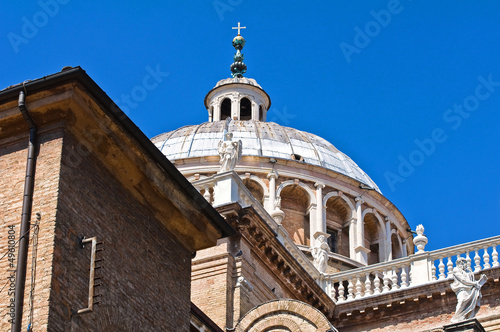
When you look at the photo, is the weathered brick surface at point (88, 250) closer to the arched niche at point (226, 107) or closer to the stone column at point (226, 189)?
the stone column at point (226, 189)

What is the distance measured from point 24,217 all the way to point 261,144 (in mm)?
32587

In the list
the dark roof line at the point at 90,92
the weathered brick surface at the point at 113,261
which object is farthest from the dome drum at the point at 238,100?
the dark roof line at the point at 90,92

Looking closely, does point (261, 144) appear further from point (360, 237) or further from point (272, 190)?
point (360, 237)

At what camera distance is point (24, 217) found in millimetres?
14422

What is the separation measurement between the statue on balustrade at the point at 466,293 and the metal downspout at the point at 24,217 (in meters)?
15.1

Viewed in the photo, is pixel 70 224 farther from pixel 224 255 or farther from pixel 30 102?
pixel 224 255

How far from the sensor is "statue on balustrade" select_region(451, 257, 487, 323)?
27734mm

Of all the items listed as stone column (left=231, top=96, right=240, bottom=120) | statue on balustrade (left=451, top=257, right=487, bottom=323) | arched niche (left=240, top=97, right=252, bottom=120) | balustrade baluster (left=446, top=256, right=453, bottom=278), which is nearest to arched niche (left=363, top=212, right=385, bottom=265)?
stone column (left=231, top=96, right=240, bottom=120)

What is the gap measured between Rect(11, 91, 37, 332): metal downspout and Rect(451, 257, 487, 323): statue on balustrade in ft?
49.4

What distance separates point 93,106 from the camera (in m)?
15.2

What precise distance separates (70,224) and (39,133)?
4.81 ft

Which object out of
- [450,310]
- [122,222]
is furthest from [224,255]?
[122,222]

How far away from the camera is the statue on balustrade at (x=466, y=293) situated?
91.0ft

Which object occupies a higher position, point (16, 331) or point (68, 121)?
point (68, 121)
